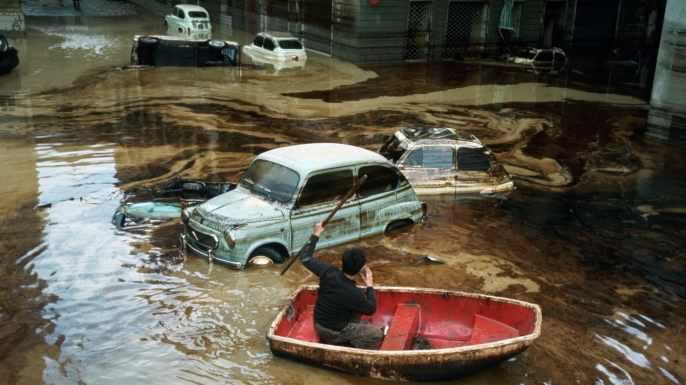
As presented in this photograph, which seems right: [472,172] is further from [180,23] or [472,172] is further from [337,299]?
[180,23]

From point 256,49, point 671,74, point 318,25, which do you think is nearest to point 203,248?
point 671,74

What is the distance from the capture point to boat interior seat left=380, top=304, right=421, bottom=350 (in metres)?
7.70

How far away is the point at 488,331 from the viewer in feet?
26.6

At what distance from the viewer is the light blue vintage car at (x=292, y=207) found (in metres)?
9.72

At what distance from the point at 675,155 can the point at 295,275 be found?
13.1 m

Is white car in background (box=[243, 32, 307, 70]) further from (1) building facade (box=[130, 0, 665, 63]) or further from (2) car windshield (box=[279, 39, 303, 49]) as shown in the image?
(1) building facade (box=[130, 0, 665, 63])

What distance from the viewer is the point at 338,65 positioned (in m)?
30.2

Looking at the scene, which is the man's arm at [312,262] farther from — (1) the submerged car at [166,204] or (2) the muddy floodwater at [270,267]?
(1) the submerged car at [166,204]

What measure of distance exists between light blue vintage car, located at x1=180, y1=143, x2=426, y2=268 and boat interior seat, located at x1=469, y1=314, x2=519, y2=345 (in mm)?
3211

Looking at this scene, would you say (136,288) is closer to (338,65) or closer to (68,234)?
(68,234)

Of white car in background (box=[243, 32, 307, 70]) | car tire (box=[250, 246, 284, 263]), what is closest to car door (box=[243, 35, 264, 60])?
white car in background (box=[243, 32, 307, 70])

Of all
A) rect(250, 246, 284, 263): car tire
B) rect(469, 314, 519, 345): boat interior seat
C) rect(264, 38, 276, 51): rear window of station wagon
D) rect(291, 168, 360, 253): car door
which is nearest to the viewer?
rect(469, 314, 519, 345): boat interior seat

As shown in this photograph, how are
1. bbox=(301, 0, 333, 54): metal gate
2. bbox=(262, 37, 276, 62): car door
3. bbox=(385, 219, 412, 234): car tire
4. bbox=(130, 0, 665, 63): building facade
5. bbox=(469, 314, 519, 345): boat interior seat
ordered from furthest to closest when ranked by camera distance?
bbox=(301, 0, 333, 54): metal gate → bbox=(130, 0, 665, 63): building facade → bbox=(262, 37, 276, 62): car door → bbox=(385, 219, 412, 234): car tire → bbox=(469, 314, 519, 345): boat interior seat

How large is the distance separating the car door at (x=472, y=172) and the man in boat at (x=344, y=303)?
632cm
